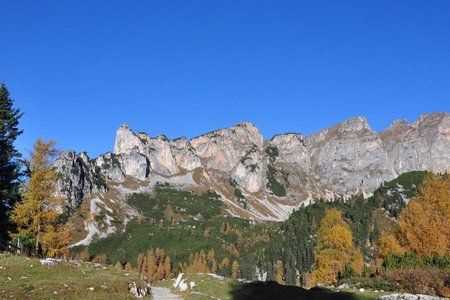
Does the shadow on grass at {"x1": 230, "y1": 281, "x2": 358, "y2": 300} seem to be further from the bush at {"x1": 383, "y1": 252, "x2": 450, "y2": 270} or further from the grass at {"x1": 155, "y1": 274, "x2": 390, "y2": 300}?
the bush at {"x1": 383, "y1": 252, "x2": 450, "y2": 270}

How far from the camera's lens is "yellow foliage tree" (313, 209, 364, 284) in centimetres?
6681

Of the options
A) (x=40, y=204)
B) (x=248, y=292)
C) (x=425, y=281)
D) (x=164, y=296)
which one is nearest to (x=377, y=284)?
(x=425, y=281)

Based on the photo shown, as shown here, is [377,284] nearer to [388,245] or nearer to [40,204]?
[388,245]

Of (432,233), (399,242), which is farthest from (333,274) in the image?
(432,233)

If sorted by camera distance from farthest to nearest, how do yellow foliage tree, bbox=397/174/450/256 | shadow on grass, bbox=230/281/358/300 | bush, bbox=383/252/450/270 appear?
1. yellow foliage tree, bbox=397/174/450/256
2. bush, bbox=383/252/450/270
3. shadow on grass, bbox=230/281/358/300

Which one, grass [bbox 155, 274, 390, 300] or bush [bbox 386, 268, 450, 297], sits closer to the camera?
bush [bbox 386, 268, 450, 297]

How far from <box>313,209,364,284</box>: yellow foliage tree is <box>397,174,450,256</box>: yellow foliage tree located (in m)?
8.35

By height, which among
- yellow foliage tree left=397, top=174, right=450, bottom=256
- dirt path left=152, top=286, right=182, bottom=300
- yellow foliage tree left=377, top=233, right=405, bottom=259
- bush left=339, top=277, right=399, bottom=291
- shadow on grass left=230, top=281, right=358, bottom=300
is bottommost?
dirt path left=152, top=286, right=182, bottom=300

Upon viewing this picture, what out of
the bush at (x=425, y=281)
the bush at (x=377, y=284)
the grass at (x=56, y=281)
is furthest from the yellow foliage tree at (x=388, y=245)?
the grass at (x=56, y=281)

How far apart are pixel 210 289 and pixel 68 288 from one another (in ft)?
47.8

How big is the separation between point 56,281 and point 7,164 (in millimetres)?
30846

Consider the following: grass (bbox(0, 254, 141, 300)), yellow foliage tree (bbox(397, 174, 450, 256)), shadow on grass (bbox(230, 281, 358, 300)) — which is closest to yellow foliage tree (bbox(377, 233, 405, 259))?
yellow foliage tree (bbox(397, 174, 450, 256))

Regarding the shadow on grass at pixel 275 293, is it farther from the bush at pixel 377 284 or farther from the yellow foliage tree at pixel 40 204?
the yellow foliage tree at pixel 40 204

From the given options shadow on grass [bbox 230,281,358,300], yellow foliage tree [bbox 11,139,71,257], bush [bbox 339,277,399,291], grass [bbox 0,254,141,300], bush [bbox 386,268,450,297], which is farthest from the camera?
yellow foliage tree [bbox 11,139,71,257]
